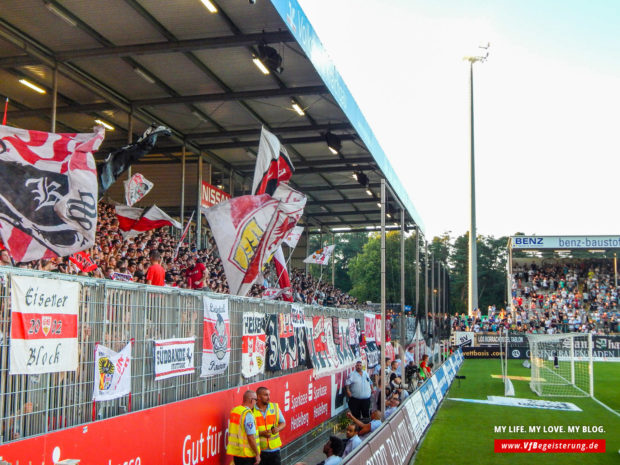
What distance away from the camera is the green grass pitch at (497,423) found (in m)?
13.7

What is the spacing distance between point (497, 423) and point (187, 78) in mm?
13053

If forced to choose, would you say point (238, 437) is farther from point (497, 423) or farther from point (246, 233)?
point (497, 423)

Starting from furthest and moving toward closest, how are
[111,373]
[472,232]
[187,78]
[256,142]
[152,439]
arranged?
[472,232] → [256,142] → [187,78] → [152,439] → [111,373]

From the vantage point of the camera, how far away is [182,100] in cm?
2123

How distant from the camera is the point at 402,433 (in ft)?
38.8

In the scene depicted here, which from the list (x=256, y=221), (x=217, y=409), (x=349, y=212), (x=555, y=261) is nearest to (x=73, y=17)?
(x=256, y=221)

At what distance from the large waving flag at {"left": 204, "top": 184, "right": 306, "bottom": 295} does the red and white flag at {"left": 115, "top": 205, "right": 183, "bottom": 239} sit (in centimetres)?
326

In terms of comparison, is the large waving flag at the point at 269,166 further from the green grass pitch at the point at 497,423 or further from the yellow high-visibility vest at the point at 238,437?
the green grass pitch at the point at 497,423

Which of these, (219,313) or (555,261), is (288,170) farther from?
(555,261)

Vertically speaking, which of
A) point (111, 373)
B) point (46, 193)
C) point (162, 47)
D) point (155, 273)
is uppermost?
point (162, 47)

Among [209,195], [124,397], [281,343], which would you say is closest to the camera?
[124,397]

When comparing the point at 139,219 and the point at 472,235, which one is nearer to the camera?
the point at 139,219

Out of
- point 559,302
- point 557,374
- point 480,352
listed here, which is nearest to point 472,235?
point 559,302

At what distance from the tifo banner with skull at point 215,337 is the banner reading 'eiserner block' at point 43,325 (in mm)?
3132
